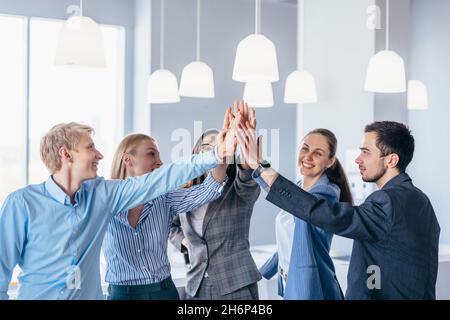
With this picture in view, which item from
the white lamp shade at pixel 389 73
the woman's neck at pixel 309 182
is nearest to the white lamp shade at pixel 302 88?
the white lamp shade at pixel 389 73

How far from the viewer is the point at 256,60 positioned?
6.82ft

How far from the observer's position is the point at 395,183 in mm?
1725

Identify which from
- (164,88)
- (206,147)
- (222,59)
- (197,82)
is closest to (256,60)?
(206,147)

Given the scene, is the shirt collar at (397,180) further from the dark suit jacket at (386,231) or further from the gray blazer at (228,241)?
the gray blazer at (228,241)

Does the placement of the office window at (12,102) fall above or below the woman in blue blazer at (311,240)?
above

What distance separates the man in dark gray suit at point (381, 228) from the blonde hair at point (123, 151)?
0.42 metres

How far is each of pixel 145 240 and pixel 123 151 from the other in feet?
1.04

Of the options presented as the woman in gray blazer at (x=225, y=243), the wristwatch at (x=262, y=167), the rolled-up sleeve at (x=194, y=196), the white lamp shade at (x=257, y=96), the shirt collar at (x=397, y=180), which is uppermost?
the white lamp shade at (x=257, y=96)

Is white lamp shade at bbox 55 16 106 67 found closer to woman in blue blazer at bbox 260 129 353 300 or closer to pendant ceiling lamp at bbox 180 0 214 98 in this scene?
pendant ceiling lamp at bbox 180 0 214 98

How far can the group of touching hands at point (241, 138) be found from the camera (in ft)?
5.60

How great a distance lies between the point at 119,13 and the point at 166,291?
3.28 meters

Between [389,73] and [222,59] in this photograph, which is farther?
[222,59]

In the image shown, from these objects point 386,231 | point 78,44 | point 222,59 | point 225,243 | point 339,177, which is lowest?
point 225,243

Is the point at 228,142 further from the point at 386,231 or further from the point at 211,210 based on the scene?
the point at 386,231
